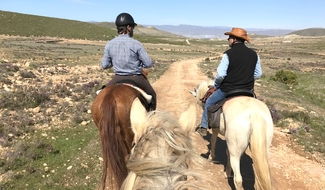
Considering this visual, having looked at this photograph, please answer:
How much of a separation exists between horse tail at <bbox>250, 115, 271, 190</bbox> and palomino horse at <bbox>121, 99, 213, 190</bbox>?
7.62ft

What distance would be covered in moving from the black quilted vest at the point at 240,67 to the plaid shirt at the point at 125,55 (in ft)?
5.49

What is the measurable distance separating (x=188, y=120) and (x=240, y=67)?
320cm

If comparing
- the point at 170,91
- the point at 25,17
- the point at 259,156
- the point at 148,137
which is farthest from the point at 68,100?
the point at 25,17

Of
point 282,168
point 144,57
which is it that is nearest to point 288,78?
point 282,168

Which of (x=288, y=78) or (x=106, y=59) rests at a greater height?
(x=106, y=59)

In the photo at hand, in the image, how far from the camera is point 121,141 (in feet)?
13.4

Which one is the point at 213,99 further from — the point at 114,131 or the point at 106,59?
the point at 114,131

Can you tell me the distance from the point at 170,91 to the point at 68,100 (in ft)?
19.1

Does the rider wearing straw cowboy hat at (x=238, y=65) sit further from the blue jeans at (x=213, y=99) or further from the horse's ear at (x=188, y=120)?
the horse's ear at (x=188, y=120)

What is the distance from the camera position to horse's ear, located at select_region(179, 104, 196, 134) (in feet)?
7.20

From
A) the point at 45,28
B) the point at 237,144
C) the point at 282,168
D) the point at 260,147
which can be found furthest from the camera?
the point at 45,28

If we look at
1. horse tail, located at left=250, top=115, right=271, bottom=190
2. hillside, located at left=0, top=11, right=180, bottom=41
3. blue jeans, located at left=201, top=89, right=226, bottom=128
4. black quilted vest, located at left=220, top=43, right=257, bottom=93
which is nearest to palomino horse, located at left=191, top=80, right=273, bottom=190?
horse tail, located at left=250, top=115, right=271, bottom=190

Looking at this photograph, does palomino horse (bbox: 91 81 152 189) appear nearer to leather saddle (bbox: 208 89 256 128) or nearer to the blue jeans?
leather saddle (bbox: 208 89 256 128)

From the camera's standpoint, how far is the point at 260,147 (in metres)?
4.25
